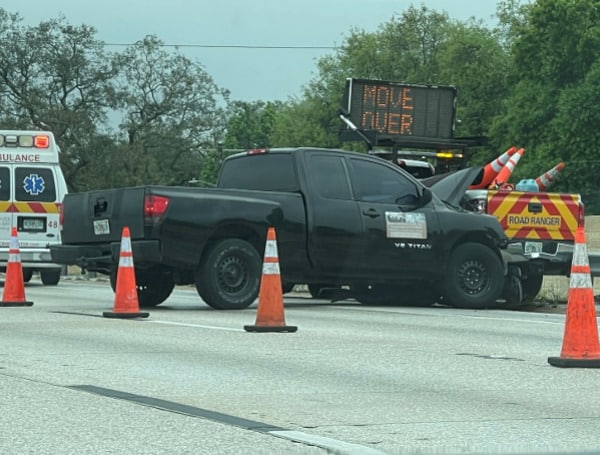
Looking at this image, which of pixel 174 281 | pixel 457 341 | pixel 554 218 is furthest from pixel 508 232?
pixel 457 341

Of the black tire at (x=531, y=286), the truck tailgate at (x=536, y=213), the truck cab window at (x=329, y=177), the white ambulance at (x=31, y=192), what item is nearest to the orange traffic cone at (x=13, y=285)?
the truck cab window at (x=329, y=177)

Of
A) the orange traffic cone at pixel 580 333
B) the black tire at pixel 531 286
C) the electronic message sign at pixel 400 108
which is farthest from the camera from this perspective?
the electronic message sign at pixel 400 108

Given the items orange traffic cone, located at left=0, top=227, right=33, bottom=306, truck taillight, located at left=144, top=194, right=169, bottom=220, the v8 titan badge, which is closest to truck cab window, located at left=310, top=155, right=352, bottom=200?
the v8 titan badge

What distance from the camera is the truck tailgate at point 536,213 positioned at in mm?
18859

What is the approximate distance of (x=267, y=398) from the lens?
27.8ft

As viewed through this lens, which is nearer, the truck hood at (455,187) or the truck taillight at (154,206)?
the truck taillight at (154,206)

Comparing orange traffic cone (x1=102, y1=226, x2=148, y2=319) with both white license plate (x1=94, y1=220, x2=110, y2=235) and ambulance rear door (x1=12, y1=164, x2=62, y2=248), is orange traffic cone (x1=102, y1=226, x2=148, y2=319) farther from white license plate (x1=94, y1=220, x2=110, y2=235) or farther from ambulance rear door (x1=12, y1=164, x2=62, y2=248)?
ambulance rear door (x1=12, y1=164, x2=62, y2=248)

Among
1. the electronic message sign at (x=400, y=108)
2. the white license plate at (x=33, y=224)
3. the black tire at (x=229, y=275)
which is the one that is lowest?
the black tire at (x=229, y=275)

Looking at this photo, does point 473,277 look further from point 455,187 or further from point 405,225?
point 455,187

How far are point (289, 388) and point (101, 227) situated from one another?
27.3 ft

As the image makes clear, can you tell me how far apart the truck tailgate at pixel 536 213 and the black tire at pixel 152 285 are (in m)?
4.65

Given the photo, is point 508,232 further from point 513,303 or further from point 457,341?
point 457,341

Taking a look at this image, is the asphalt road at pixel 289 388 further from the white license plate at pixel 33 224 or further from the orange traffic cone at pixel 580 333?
the white license plate at pixel 33 224

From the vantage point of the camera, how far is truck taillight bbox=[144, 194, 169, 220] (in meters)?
16.1
